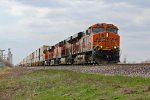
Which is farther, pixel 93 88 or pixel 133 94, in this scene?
pixel 93 88

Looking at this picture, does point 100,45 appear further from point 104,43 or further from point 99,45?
point 104,43

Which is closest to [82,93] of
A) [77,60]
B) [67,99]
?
[67,99]

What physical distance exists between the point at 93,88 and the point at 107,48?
20.0m

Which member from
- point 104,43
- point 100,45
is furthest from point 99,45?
point 104,43

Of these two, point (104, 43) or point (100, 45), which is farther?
point (104, 43)

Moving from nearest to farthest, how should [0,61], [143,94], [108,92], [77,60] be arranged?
[143,94] < [108,92] < [77,60] < [0,61]

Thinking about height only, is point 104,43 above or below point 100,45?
above

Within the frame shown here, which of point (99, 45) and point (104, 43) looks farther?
point (104, 43)

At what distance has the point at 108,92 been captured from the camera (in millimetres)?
11938

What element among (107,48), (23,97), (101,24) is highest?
(101,24)

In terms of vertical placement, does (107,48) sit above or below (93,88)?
above

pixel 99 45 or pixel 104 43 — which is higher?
pixel 104 43

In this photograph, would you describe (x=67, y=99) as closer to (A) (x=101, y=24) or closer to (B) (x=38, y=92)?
(B) (x=38, y=92)

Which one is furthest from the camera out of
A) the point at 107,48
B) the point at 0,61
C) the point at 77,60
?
the point at 0,61
